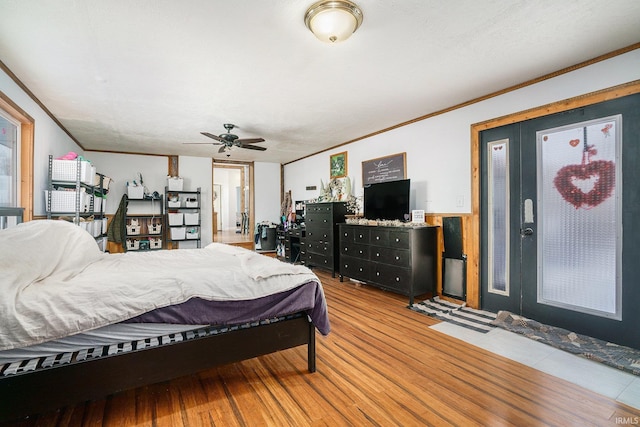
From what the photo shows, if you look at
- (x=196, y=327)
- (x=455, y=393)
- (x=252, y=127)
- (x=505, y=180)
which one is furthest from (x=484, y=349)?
(x=252, y=127)

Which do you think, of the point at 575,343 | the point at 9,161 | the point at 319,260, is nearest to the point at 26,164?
the point at 9,161

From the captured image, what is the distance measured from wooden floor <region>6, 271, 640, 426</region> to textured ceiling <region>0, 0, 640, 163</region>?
2438 mm

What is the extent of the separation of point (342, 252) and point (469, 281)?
1866 millimetres

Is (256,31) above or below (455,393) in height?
above

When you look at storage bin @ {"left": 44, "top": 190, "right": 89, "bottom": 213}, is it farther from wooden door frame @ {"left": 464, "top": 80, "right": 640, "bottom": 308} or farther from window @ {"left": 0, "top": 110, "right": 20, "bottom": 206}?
wooden door frame @ {"left": 464, "top": 80, "right": 640, "bottom": 308}

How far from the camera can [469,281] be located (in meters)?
3.48

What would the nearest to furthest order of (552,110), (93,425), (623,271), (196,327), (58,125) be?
(93,425) < (196,327) < (623,271) < (552,110) < (58,125)

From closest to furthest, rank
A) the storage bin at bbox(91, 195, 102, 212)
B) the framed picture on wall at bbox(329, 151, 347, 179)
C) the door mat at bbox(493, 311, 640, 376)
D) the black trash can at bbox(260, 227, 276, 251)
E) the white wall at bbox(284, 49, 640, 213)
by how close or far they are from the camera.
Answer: the door mat at bbox(493, 311, 640, 376), the white wall at bbox(284, 49, 640, 213), the storage bin at bbox(91, 195, 102, 212), the framed picture on wall at bbox(329, 151, 347, 179), the black trash can at bbox(260, 227, 276, 251)

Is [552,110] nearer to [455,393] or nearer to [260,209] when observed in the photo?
[455,393]

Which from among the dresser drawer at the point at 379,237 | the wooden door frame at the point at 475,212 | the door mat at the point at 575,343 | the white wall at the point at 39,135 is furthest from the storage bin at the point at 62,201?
the door mat at the point at 575,343

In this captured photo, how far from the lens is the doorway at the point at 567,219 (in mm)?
2402

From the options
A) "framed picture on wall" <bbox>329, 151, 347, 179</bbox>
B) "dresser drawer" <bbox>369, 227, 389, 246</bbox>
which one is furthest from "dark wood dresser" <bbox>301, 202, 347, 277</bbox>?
"dresser drawer" <bbox>369, 227, 389, 246</bbox>

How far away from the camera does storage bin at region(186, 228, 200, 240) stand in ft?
21.2

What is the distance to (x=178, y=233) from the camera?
633 centimetres
